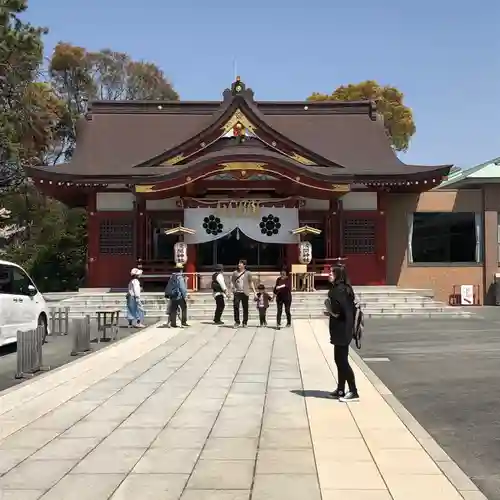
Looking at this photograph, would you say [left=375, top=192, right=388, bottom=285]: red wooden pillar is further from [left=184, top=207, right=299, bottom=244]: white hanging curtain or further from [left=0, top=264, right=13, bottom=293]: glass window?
[left=0, top=264, right=13, bottom=293]: glass window

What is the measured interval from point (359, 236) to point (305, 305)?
5.83 meters

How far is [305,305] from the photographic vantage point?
2127 centimetres

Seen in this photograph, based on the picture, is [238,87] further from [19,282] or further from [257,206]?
[19,282]

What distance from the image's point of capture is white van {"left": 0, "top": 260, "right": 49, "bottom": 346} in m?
11.9

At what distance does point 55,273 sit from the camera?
33719 mm

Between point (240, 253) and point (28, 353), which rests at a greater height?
point (240, 253)

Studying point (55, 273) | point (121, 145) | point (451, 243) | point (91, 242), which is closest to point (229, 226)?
point (91, 242)

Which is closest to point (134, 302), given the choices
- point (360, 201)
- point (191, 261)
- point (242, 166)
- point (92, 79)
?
point (191, 261)

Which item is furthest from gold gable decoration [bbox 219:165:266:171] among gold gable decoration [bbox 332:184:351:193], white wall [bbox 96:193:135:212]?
white wall [bbox 96:193:135:212]

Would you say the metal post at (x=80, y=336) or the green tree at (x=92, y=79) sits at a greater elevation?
the green tree at (x=92, y=79)

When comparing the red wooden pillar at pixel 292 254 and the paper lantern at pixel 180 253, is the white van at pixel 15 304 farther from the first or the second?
the red wooden pillar at pixel 292 254

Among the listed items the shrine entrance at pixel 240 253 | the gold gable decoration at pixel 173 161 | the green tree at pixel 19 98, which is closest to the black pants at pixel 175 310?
the shrine entrance at pixel 240 253

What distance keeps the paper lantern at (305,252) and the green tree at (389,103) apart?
1037 inches

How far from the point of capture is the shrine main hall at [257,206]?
24.3m
